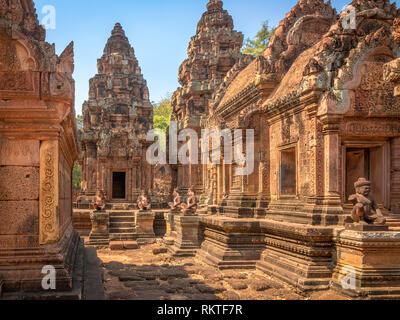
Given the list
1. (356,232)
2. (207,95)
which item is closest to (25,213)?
(356,232)

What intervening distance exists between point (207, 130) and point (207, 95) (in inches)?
201

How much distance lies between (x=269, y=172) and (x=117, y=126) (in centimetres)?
1466

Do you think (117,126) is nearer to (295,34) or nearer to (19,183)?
(295,34)

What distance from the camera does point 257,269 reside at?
9414 mm

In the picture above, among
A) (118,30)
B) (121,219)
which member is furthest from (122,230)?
(118,30)

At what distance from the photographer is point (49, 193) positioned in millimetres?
4074

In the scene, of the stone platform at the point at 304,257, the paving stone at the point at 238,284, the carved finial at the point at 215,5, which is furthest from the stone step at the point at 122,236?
the carved finial at the point at 215,5

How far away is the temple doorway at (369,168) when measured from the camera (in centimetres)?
883

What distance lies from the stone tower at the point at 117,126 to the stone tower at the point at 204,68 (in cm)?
254

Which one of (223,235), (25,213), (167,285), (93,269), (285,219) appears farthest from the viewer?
(223,235)

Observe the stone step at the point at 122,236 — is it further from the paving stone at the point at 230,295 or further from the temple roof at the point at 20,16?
the temple roof at the point at 20,16

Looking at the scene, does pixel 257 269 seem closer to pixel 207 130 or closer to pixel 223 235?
pixel 223 235

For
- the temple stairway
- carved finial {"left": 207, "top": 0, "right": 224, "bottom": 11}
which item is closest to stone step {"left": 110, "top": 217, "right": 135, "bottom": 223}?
the temple stairway

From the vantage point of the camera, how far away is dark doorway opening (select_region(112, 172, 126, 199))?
23609 millimetres
